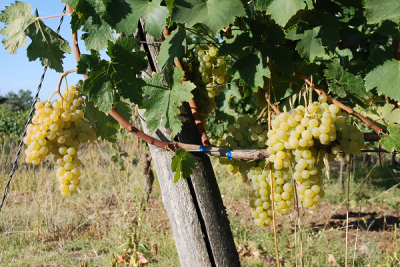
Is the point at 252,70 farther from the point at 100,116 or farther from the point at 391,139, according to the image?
the point at 100,116

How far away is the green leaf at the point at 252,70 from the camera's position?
39.4 inches

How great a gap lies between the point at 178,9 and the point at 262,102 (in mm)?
600

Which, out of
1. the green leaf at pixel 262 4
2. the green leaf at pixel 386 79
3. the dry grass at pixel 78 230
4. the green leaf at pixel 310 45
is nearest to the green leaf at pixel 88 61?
the green leaf at pixel 262 4

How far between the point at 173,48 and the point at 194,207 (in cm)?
61

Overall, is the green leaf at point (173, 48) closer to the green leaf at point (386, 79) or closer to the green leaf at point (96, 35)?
the green leaf at point (96, 35)

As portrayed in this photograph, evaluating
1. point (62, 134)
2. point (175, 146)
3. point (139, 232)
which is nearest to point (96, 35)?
point (62, 134)

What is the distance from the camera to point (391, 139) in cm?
90

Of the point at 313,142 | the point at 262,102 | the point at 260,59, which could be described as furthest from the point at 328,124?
the point at 262,102

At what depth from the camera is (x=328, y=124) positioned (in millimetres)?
826

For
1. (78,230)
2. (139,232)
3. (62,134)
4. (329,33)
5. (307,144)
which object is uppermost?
(329,33)

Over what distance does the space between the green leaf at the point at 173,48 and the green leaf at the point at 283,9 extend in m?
0.29

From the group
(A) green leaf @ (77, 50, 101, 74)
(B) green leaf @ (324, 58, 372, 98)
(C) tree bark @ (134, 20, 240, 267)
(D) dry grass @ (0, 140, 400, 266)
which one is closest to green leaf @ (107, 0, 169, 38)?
(A) green leaf @ (77, 50, 101, 74)

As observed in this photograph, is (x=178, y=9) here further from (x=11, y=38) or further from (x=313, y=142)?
(x=11, y=38)

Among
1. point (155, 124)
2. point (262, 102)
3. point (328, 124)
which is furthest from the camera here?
point (262, 102)
